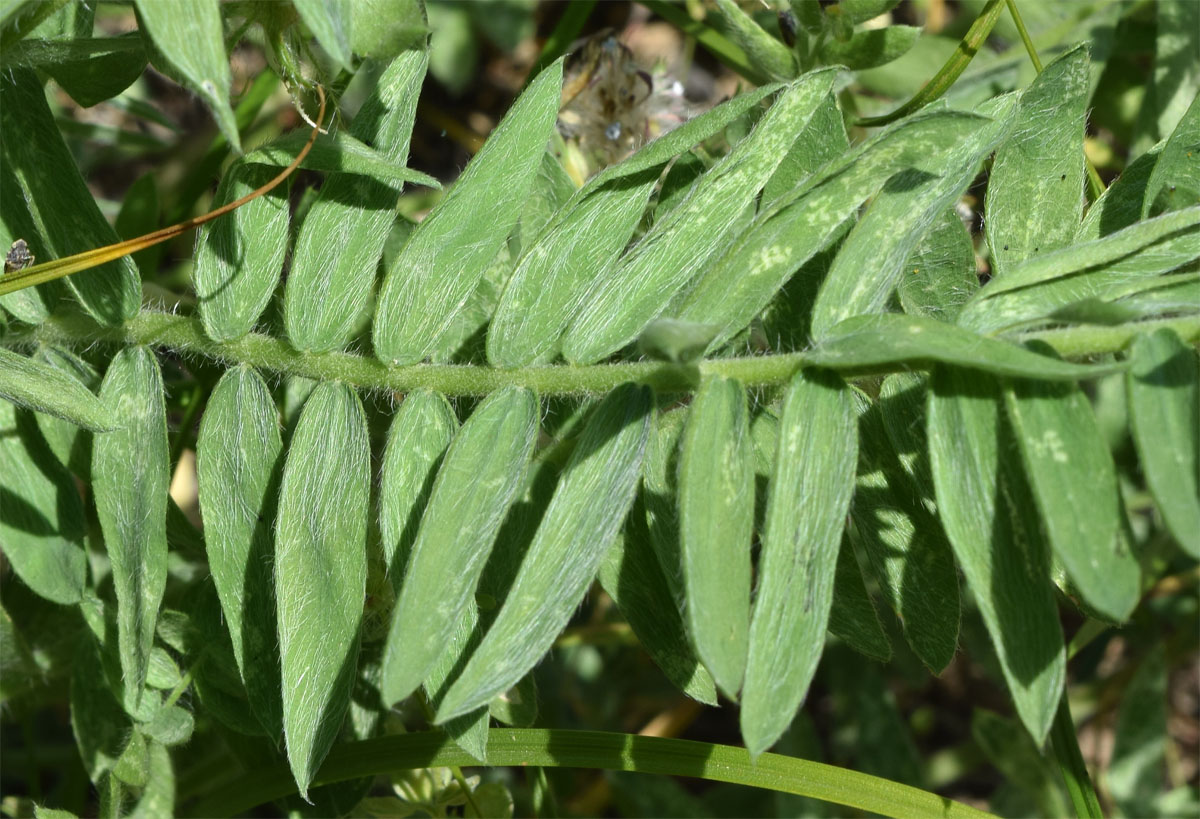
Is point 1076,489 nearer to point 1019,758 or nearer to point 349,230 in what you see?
point 349,230

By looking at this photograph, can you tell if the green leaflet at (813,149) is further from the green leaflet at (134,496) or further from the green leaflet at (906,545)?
the green leaflet at (134,496)

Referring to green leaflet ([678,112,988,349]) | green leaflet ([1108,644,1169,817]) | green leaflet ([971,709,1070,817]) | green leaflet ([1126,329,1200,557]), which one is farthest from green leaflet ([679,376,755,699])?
green leaflet ([1108,644,1169,817])

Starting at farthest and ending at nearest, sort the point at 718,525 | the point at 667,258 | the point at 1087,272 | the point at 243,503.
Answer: the point at 243,503 → the point at 667,258 → the point at 1087,272 → the point at 718,525

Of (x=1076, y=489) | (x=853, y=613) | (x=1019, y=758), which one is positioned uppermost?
(x=1076, y=489)

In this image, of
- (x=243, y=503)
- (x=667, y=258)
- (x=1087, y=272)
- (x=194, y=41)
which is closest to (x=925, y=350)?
(x=1087, y=272)

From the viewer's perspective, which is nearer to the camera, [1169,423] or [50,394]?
[1169,423]

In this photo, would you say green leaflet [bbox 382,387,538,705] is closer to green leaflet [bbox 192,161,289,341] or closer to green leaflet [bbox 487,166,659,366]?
green leaflet [bbox 487,166,659,366]
